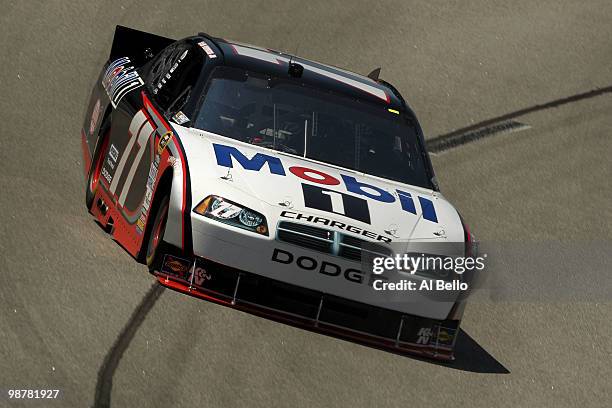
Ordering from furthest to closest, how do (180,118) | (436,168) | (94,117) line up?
(436,168)
(94,117)
(180,118)

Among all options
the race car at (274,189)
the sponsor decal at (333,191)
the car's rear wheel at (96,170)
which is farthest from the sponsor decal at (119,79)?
the sponsor decal at (333,191)

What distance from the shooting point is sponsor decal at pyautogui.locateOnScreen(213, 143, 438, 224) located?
7668 mm

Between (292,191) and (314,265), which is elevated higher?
(292,191)

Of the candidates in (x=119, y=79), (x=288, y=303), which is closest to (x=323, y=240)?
(x=288, y=303)

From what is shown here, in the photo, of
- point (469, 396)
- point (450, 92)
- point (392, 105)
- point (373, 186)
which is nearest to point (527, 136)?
point (450, 92)

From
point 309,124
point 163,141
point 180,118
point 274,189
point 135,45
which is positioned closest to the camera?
point 274,189

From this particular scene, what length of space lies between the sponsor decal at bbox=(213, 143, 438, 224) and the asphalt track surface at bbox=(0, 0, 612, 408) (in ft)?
3.06

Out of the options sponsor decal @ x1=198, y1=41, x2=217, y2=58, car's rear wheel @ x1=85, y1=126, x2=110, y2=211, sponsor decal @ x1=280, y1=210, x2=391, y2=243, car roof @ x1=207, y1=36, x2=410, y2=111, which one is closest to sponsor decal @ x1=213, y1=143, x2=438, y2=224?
sponsor decal @ x1=280, y1=210, x2=391, y2=243

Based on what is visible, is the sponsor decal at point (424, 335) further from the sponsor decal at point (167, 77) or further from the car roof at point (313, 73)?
the sponsor decal at point (167, 77)

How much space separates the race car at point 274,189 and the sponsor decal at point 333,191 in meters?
0.01

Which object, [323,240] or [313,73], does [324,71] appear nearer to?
[313,73]

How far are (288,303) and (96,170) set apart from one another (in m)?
2.83

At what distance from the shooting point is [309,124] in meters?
8.73

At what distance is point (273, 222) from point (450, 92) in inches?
241
